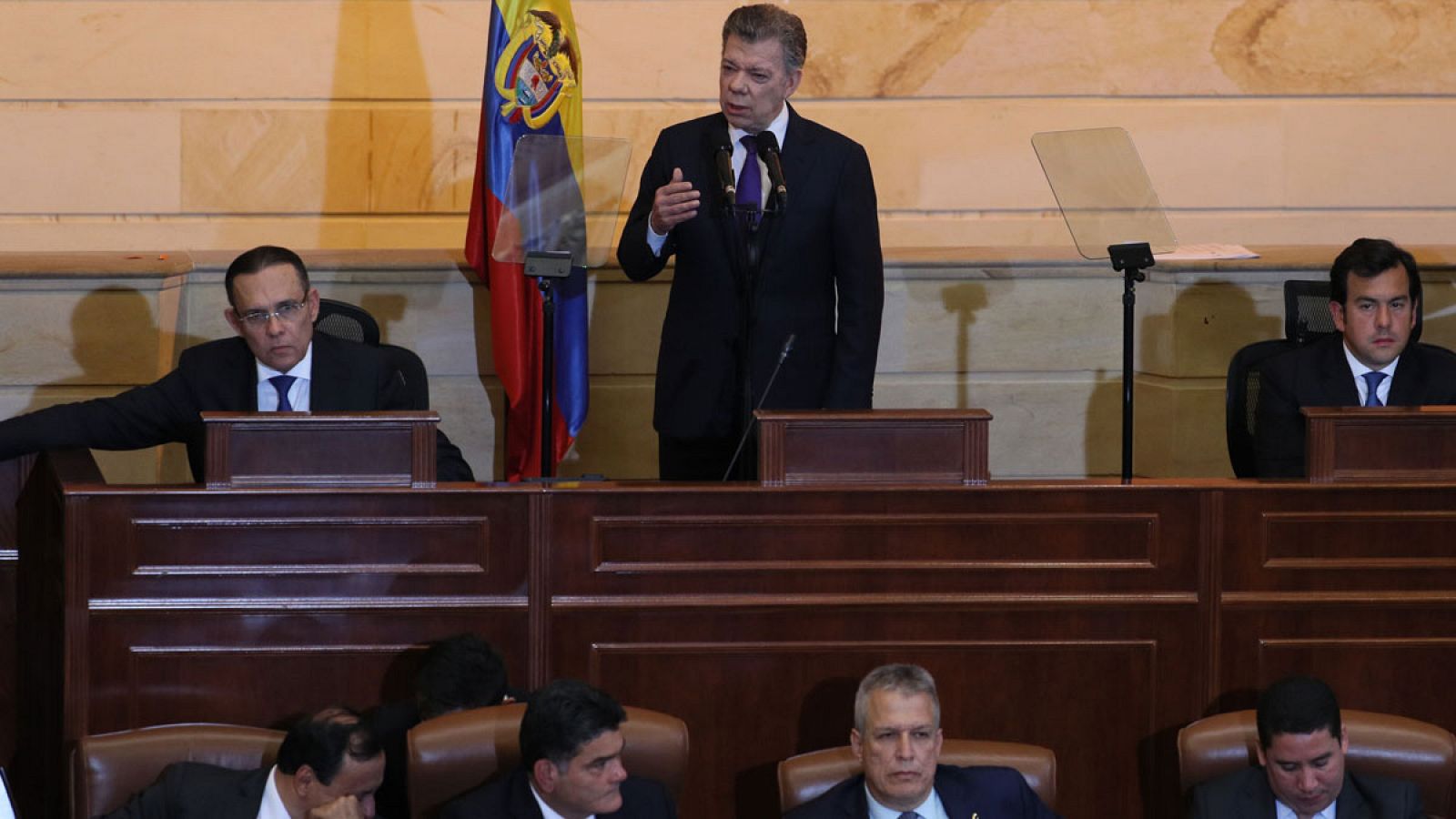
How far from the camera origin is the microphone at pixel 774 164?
4.28 metres

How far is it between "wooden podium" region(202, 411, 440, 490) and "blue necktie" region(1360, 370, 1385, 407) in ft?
7.46

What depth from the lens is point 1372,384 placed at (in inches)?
189

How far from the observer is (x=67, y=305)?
5.86 m

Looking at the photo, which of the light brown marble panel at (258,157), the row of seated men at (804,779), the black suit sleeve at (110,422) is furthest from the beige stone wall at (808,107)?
the row of seated men at (804,779)

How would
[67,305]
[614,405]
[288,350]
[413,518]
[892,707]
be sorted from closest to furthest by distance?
1. [892,707]
2. [413,518]
3. [288,350]
4. [67,305]
5. [614,405]

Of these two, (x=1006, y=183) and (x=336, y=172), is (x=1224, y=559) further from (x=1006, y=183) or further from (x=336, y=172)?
(x=336, y=172)

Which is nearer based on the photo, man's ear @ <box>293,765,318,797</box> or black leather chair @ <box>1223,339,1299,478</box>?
man's ear @ <box>293,765,318,797</box>

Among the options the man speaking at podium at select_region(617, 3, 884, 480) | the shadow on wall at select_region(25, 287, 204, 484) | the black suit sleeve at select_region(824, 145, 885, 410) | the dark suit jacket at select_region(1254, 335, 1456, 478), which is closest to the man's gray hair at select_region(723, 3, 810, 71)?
the man speaking at podium at select_region(617, 3, 884, 480)

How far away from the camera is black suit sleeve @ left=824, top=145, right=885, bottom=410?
469 cm

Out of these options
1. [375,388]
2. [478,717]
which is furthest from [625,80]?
[478,717]

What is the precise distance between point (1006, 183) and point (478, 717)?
4.55 meters

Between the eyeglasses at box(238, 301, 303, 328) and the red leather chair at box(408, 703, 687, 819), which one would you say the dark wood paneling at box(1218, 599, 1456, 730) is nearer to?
the red leather chair at box(408, 703, 687, 819)

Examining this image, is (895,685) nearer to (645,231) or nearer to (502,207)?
(645,231)

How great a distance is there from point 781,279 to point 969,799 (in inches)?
62.3
